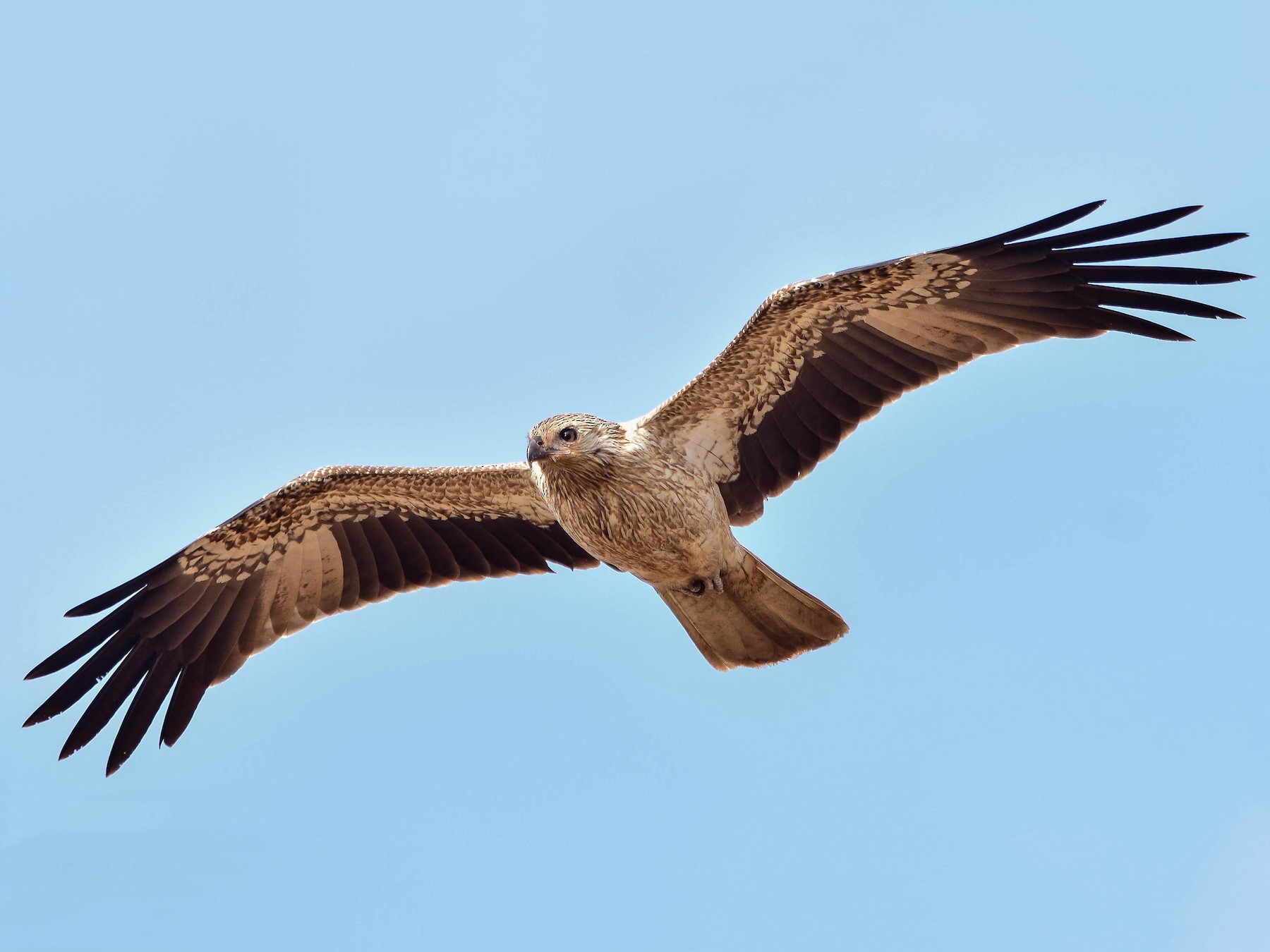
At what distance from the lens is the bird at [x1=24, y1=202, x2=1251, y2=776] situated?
1016cm

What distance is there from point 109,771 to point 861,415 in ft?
19.6

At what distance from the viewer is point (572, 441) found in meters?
10.0

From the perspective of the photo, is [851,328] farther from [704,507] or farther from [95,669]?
[95,669]

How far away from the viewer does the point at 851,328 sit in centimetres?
1077

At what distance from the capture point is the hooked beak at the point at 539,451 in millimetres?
9906

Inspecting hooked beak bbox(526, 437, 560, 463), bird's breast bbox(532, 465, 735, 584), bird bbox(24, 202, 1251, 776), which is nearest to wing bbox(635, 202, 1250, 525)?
bird bbox(24, 202, 1251, 776)

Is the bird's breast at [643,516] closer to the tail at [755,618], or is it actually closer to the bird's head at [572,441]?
the bird's head at [572,441]

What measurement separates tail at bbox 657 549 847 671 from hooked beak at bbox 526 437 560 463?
1.48 meters

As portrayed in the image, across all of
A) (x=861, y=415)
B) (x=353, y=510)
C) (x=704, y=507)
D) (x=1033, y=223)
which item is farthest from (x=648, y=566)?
(x=1033, y=223)

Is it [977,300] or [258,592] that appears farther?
[258,592]

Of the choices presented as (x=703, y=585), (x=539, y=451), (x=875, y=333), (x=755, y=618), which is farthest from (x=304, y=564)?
(x=875, y=333)

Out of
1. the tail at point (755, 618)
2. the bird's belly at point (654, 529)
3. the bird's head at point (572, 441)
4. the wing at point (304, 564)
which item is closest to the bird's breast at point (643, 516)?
the bird's belly at point (654, 529)

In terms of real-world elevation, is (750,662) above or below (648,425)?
below

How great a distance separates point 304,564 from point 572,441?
297 centimetres
